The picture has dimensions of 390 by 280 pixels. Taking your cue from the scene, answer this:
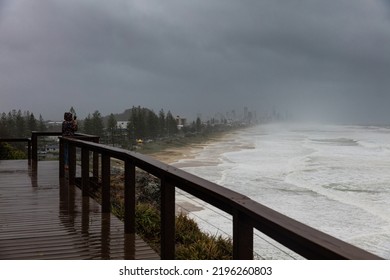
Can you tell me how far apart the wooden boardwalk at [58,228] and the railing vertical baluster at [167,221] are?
0.45 meters

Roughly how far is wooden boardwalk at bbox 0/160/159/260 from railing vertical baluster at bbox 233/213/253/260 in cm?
188

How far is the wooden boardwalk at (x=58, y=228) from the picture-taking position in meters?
3.88

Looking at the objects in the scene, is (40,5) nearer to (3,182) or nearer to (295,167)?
(3,182)

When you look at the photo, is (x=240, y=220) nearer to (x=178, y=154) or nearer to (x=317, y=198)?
(x=317, y=198)

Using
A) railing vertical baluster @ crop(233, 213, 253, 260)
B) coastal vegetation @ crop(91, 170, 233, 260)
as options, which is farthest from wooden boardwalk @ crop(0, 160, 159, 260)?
railing vertical baluster @ crop(233, 213, 253, 260)

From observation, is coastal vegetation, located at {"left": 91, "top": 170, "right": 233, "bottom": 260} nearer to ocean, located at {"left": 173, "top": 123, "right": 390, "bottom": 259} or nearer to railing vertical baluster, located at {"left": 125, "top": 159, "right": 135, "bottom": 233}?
ocean, located at {"left": 173, "top": 123, "right": 390, "bottom": 259}

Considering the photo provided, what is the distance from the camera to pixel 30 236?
4418mm

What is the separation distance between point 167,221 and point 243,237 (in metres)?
1.41

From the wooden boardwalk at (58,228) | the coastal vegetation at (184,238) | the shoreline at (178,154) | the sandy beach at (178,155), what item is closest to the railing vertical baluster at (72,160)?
the wooden boardwalk at (58,228)

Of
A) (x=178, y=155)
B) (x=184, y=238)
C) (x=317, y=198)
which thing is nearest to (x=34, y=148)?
(x=184, y=238)

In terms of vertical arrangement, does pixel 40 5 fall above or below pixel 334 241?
above

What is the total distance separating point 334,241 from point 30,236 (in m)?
3.77

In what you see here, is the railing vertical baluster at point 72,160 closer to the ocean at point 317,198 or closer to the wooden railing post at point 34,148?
the ocean at point 317,198
